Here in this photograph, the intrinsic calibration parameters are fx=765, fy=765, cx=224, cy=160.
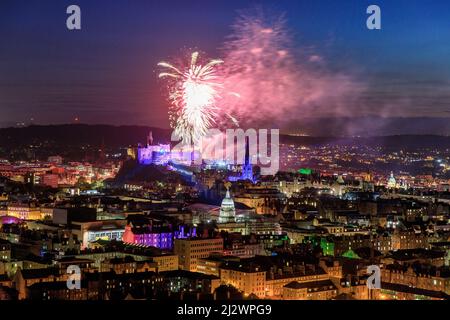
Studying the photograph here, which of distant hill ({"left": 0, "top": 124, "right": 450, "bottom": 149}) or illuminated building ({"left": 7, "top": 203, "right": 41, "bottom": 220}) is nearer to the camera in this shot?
illuminated building ({"left": 7, "top": 203, "right": 41, "bottom": 220})

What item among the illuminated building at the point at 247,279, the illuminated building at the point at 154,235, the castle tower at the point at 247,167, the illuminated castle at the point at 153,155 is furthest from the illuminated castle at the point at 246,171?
the illuminated building at the point at 247,279

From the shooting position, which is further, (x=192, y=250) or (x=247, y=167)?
(x=247, y=167)

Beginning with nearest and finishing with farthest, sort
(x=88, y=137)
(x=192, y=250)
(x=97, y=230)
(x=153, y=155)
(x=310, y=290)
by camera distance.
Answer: (x=310, y=290) → (x=192, y=250) → (x=97, y=230) → (x=153, y=155) → (x=88, y=137)

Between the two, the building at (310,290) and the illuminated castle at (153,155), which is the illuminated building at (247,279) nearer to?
the building at (310,290)

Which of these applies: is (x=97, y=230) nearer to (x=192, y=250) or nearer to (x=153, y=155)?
(x=192, y=250)

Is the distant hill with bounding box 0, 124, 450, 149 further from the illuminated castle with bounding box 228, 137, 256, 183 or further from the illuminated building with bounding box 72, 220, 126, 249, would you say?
the illuminated building with bounding box 72, 220, 126, 249

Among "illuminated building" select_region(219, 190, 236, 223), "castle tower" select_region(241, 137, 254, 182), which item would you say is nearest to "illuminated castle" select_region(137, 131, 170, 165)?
"castle tower" select_region(241, 137, 254, 182)

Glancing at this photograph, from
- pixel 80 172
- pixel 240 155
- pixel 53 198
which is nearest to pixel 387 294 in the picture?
pixel 53 198

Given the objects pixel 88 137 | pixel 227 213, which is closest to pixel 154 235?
pixel 227 213
